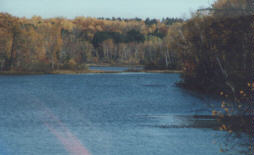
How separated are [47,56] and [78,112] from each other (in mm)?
61200

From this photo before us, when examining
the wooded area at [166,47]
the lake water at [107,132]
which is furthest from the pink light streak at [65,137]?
the wooded area at [166,47]

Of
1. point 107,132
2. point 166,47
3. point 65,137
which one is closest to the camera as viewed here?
point 65,137

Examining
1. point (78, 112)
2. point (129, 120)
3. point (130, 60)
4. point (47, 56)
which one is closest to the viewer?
point (129, 120)

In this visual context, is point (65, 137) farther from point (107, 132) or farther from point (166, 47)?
point (166, 47)

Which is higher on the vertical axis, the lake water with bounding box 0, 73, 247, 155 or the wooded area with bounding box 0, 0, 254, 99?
the wooded area with bounding box 0, 0, 254, 99

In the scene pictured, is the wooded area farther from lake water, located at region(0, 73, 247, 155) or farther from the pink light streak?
the pink light streak

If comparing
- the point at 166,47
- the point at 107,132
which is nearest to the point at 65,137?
the point at 107,132

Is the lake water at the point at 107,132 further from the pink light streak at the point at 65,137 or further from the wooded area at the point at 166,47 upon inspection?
the wooded area at the point at 166,47

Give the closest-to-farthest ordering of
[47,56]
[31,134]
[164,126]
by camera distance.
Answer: [31,134] < [164,126] < [47,56]

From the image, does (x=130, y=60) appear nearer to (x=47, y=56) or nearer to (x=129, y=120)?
(x=47, y=56)

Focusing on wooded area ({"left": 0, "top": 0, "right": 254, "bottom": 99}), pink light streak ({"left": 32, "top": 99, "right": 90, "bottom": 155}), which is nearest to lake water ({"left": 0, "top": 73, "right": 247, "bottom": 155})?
pink light streak ({"left": 32, "top": 99, "right": 90, "bottom": 155})

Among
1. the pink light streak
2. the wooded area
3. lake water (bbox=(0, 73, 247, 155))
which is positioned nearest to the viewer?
the pink light streak

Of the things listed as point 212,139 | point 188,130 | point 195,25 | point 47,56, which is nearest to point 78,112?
point 188,130

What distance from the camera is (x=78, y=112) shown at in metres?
28.8
